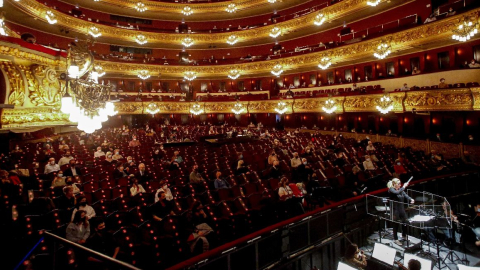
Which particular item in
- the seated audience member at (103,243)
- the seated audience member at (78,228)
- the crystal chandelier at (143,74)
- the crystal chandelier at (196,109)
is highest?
the crystal chandelier at (143,74)

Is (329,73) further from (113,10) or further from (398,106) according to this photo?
(113,10)

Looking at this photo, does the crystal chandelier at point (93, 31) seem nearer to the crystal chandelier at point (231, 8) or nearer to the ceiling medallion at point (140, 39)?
the ceiling medallion at point (140, 39)

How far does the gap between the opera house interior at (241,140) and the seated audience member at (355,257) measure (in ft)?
0.15

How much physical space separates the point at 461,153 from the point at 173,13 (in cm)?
2345

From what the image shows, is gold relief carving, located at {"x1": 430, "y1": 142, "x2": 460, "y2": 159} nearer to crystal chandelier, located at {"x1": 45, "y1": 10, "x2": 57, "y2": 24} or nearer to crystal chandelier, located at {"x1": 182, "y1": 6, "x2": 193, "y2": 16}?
crystal chandelier, located at {"x1": 45, "y1": 10, "x2": 57, "y2": 24}

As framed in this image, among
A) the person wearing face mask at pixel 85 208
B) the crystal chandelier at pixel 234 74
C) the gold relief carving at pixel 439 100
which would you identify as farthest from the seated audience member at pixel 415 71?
the person wearing face mask at pixel 85 208

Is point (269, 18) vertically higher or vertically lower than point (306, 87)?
higher

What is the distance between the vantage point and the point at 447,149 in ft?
37.7

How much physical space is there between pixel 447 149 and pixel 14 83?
1388 cm

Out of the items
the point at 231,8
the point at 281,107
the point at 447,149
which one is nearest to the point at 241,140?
the point at 281,107

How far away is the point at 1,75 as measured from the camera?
3172mm

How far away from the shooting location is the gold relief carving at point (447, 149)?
11.1 meters

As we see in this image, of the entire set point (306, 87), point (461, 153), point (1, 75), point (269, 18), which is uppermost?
point (269, 18)

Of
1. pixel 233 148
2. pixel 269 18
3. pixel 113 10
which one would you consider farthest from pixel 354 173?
pixel 113 10
